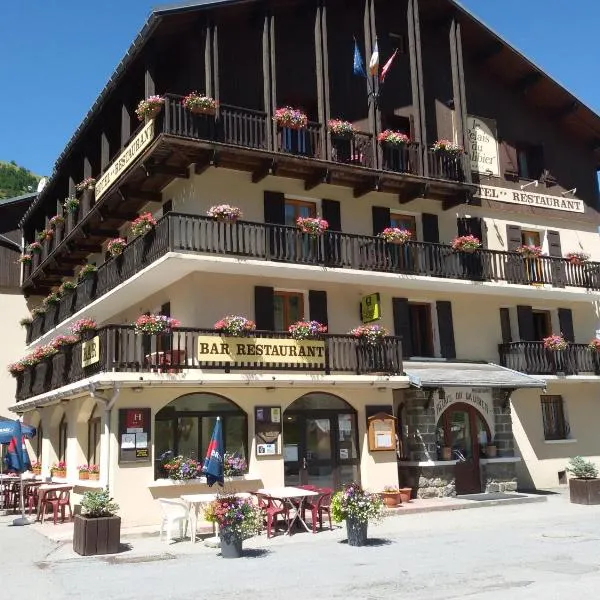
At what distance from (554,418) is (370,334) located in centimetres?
846

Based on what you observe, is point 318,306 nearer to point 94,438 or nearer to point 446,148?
point 446,148

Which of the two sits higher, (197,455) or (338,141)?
(338,141)

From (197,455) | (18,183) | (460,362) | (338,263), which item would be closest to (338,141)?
(338,263)

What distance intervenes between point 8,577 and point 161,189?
11.2 metres

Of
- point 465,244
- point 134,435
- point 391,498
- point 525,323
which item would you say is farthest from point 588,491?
point 134,435

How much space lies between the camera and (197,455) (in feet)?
55.9

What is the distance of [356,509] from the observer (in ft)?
42.0

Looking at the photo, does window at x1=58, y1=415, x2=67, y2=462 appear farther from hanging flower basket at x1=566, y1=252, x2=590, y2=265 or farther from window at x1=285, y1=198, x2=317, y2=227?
hanging flower basket at x1=566, y1=252, x2=590, y2=265

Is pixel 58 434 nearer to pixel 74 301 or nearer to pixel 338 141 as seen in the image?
pixel 74 301

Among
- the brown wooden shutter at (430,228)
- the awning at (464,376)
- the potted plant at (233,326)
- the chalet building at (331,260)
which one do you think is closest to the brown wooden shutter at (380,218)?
the chalet building at (331,260)

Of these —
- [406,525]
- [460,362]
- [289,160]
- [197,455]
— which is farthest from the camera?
[460,362]

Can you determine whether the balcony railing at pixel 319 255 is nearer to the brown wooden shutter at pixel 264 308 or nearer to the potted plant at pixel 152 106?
the brown wooden shutter at pixel 264 308

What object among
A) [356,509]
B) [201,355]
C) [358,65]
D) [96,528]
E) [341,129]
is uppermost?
[358,65]

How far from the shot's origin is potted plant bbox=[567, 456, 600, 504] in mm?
18172
